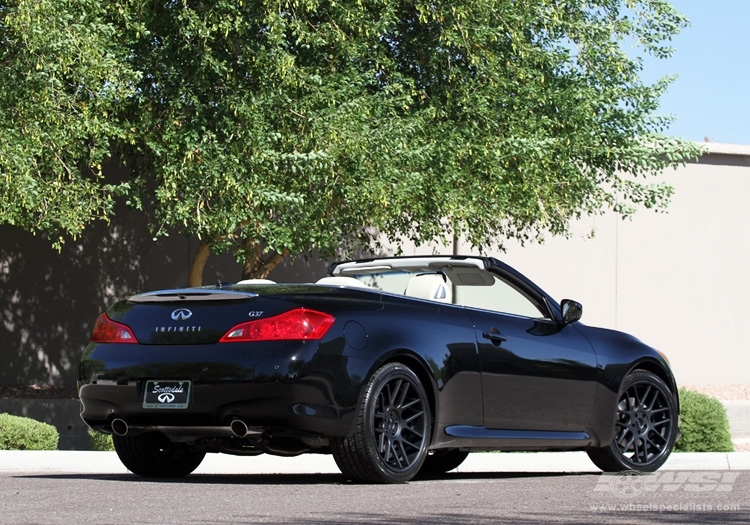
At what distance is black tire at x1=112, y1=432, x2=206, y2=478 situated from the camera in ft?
29.2

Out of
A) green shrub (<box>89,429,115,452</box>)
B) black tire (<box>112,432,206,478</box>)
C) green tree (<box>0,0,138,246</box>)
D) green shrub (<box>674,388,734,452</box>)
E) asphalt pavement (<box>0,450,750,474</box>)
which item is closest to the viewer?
black tire (<box>112,432,206,478</box>)

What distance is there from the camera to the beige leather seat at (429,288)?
8969 millimetres

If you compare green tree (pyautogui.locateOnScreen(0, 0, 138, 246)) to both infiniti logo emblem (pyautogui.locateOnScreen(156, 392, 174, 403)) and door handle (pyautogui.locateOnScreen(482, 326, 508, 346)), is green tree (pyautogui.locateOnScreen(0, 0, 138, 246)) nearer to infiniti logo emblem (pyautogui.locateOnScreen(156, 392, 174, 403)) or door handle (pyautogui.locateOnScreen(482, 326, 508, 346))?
infiniti logo emblem (pyautogui.locateOnScreen(156, 392, 174, 403))

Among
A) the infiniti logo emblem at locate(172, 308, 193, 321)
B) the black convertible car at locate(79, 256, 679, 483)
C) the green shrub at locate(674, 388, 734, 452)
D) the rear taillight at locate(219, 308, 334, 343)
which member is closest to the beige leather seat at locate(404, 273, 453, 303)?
the black convertible car at locate(79, 256, 679, 483)

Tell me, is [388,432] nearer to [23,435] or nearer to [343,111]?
[23,435]

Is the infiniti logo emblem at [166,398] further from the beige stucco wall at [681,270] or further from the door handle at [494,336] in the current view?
the beige stucco wall at [681,270]

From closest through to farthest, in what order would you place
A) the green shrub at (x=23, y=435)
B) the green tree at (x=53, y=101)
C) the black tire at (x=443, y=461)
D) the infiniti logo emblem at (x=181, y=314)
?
the infiniti logo emblem at (x=181, y=314) < the black tire at (x=443, y=461) < the green shrub at (x=23, y=435) < the green tree at (x=53, y=101)

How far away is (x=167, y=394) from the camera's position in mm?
8117

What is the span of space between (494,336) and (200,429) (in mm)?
2127

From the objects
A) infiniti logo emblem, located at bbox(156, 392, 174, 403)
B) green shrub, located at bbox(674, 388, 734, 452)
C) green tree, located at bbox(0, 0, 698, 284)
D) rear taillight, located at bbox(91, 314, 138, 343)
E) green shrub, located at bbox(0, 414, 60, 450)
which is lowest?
green shrub, located at bbox(674, 388, 734, 452)

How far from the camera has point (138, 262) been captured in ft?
71.7

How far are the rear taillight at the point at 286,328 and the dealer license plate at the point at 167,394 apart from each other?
1.24ft

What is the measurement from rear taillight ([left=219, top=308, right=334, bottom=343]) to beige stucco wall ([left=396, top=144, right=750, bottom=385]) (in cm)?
1527

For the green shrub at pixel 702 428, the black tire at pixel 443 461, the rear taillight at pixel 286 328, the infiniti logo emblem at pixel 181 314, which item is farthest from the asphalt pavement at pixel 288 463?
the green shrub at pixel 702 428
